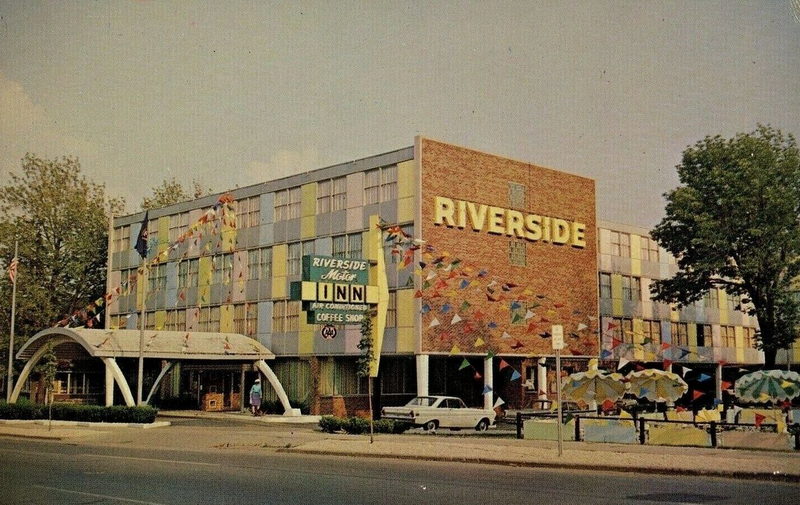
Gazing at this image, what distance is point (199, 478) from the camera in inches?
690

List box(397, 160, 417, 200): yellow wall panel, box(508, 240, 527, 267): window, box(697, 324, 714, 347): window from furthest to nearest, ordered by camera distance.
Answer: box(697, 324, 714, 347): window
box(508, 240, 527, 267): window
box(397, 160, 417, 200): yellow wall panel

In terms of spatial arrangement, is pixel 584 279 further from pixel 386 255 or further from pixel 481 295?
pixel 386 255

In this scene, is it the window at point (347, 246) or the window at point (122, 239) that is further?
the window at point (122, 239)

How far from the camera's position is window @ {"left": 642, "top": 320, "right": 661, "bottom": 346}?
199 ft

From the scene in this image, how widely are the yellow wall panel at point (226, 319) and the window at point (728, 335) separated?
122 ft

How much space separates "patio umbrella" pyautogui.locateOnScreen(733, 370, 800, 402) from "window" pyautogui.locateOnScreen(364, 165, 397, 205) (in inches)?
754

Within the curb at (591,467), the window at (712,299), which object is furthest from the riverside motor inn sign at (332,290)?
the window at (712,299)

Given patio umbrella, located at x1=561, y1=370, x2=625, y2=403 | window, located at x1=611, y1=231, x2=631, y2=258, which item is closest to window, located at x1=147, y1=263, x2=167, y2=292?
window, located at x1=611, y1=231, x2=631, y2=258

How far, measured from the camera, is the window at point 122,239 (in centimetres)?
6085

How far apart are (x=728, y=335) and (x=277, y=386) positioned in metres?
37.9

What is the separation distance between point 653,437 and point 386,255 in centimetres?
2059

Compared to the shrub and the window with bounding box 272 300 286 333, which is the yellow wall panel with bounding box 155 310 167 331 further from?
the shrub

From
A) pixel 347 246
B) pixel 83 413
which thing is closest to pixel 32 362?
pixel 83 413

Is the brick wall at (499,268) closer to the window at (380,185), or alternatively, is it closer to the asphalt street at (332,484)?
the window at (380,185)
